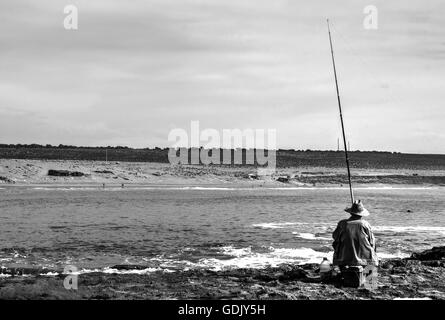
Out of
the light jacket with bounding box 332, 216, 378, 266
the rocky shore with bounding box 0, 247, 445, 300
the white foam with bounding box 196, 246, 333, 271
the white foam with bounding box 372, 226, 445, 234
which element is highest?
the light jacket with bounding box 332, 216, 378, 266

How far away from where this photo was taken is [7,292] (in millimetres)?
9977

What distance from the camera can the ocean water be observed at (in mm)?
15125

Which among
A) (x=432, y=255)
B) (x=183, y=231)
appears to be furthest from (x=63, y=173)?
(x=432, y=255)

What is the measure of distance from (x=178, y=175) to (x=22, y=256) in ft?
150

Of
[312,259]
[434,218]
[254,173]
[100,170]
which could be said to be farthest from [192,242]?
[254,173]

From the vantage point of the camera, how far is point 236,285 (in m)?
11.1

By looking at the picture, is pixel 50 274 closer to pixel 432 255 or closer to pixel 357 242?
pixel 357 242

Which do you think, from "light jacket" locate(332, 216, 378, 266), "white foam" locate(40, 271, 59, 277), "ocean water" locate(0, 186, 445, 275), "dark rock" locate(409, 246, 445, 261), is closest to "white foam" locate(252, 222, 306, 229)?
"ocean water" locate(0, 186, 445, 275)

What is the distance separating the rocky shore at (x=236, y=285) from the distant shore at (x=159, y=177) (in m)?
38.1

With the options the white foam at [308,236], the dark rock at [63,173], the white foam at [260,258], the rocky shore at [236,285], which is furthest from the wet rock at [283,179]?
the rocky shore at [236,285]

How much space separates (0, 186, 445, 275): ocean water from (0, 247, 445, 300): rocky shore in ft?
4.67

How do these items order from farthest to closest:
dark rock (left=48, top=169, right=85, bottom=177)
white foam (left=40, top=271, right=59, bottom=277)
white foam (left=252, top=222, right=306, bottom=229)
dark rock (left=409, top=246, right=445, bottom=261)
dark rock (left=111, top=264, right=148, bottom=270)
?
dark rock (left=48, top=169, right=85, bottom=177), white foam (left=252, top=222, right=306, bottom=229), dark rock (left=409, top=246, right=445, bottom=261), dark rock (left=111, top=264, right=148, bottom=270), white foam (left=40, top=271, right=59, bottom=277)

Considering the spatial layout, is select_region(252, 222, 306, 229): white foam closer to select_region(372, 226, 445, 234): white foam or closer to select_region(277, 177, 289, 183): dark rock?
select_region(372, 226, 445, 234): white foam
